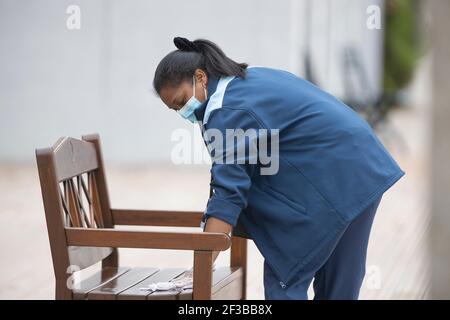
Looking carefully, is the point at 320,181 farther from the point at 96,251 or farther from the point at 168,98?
the point at 96,251

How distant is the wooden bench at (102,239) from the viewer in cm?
312

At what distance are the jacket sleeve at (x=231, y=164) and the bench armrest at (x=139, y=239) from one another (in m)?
0.10

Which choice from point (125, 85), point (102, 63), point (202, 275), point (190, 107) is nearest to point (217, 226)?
point (202, 275)

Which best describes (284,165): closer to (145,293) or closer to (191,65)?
(191,65)

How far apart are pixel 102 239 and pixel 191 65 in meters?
0.70

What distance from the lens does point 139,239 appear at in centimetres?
312

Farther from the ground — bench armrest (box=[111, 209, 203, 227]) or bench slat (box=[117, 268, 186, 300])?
bench armrest (box=[111, 209, 203, 227])

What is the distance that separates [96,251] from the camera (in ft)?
11.9

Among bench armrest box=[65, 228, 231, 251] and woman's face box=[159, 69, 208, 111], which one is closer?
bench armrest box=[65, 228, 231, 251]

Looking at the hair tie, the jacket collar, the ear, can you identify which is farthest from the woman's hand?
the hair tie

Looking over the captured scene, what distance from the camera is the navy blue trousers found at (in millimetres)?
3178

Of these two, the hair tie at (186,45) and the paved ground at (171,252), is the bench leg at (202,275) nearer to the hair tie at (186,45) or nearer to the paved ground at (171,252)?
the hair tie at (186,45)

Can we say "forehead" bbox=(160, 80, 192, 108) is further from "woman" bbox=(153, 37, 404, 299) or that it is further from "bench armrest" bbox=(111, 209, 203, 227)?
"bench armrest" bbox=(111, 209, 203, 227)

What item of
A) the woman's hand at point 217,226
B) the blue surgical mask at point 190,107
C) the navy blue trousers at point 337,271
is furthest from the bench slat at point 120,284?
the blue surgical mask at point 190,107
